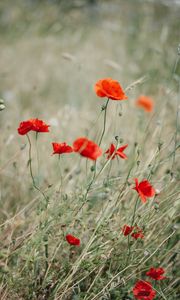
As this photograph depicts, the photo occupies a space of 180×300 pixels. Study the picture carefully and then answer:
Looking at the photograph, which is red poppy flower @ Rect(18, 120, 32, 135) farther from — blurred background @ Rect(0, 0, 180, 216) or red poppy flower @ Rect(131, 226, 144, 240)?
blurred background @ Rect(0, 0, 180, 216)

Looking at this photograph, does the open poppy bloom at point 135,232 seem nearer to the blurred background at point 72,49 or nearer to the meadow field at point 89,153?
the meadow field at point 89,153

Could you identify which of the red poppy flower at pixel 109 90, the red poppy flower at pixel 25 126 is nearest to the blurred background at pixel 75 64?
the red poppy flower at pixel 25 126

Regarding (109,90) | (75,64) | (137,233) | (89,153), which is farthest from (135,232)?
(75,64)

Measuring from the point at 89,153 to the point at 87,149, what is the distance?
0.02 m

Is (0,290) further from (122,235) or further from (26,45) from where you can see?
(26,45)

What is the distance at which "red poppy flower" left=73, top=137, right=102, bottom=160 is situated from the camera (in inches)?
53.6

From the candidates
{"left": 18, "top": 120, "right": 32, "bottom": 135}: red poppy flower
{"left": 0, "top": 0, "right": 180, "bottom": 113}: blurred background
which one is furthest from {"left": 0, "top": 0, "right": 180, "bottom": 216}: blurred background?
{"left": 18, "top": 120, "right": 32, "bottom": 135}: red poppy flower

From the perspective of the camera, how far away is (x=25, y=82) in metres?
4.37

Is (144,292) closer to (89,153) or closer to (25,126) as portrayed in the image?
(89,153)

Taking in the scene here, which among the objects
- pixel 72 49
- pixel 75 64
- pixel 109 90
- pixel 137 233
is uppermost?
pixel 72 49

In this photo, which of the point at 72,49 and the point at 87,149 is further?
the point at 72,49

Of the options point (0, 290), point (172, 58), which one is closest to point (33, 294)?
point (0, 290)

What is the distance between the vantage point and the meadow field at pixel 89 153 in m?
1.41

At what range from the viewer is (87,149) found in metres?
1.36
